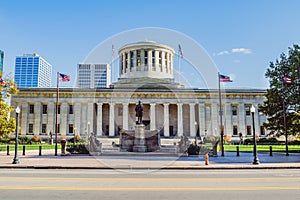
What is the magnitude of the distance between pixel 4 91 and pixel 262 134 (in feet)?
193

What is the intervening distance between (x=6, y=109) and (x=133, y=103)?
135ft

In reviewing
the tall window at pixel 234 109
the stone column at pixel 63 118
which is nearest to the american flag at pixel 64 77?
the stone column at pixel 63 118

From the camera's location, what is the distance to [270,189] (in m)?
8.32

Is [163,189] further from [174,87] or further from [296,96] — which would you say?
[174,87]

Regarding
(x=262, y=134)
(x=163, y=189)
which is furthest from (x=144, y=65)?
(x=163, y=189)

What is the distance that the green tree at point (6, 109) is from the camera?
28484mm

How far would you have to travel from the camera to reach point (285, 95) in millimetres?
30609

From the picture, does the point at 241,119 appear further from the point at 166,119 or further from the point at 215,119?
the point at 166,119

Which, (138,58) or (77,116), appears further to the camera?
(138,58)

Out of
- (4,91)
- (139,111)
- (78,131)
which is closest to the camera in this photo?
(139,111)

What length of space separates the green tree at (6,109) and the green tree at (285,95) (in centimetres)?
2825

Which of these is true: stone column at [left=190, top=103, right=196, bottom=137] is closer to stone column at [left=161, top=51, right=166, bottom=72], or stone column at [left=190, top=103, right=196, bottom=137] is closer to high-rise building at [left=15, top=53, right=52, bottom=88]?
stone column at [left=161, top=51, right=166, bottom=72]

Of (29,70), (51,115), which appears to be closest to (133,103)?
(51,115)

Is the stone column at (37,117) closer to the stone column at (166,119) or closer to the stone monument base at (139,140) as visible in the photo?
the stone column at (166,119)
